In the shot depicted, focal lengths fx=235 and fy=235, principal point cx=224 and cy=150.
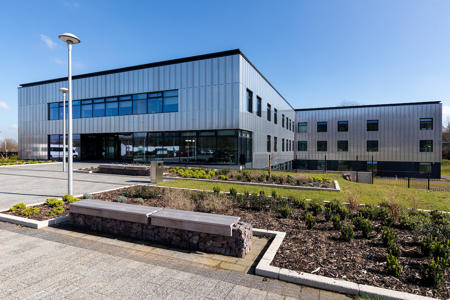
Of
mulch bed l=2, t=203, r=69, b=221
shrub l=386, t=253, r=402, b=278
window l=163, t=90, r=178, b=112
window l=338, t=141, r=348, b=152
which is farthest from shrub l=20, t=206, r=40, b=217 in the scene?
window l=338, t=141, r=348, b=152

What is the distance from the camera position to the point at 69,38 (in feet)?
27.8

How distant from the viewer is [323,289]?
358 cm

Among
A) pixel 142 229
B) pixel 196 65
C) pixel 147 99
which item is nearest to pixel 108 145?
pixel 147 99

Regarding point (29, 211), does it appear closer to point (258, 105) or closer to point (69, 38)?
point (69, 38)

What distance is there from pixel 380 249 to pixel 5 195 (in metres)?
13.7

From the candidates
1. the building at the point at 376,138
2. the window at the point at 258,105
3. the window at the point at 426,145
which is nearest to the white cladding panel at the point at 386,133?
the building at the point at 376,138

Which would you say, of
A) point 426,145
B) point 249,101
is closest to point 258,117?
point 249,101

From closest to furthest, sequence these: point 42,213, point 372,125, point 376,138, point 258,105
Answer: point 42,213
point 258,105
point 376,138
point 372,125

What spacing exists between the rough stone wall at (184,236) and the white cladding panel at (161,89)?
16.1m

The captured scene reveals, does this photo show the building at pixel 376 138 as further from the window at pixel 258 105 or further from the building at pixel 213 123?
the window at pixel 258 105

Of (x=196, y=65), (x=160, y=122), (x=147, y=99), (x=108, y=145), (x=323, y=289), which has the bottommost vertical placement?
(x=323, y=289)

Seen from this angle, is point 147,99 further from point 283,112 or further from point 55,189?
point 283,112

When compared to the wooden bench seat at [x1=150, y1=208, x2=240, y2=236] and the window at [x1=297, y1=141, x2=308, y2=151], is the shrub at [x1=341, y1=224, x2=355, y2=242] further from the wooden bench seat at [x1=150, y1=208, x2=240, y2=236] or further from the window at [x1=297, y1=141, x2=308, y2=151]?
the window at [x1=297, y1=141, x2=308, y2=151]

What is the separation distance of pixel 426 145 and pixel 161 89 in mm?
36098
